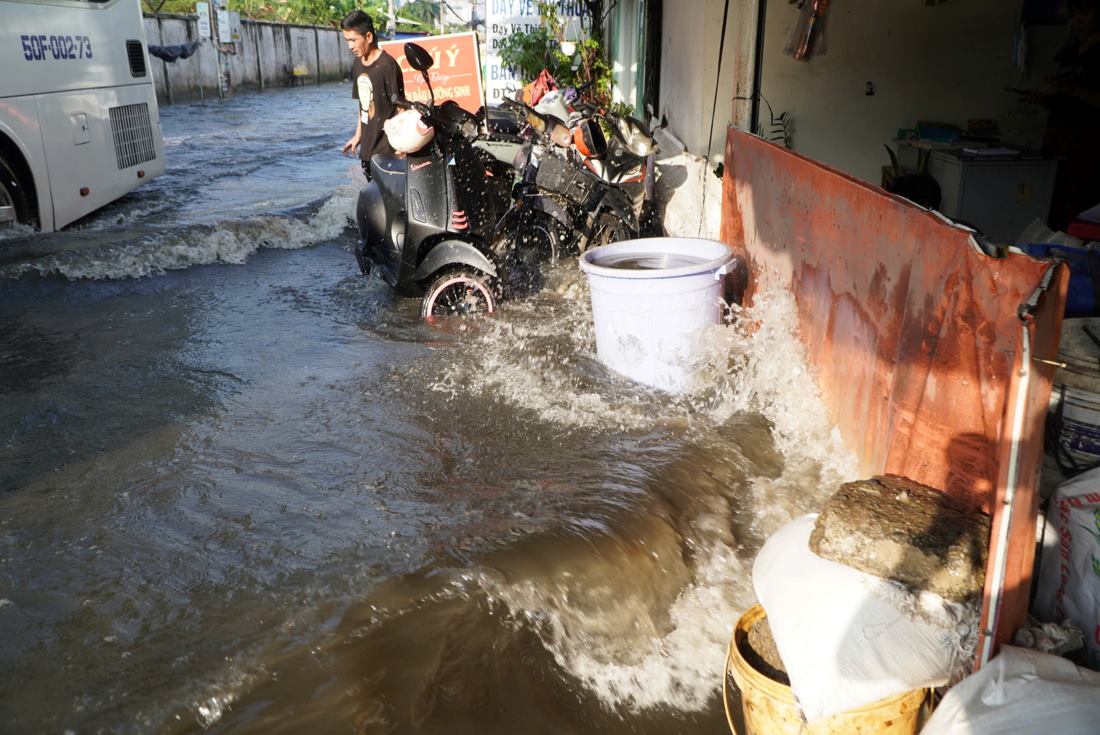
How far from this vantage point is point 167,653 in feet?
8.59

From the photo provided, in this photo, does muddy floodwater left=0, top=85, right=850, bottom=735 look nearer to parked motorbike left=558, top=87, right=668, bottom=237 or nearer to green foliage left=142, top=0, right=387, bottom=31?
parked motorbike left=558, top=87, right=668, bottom=237

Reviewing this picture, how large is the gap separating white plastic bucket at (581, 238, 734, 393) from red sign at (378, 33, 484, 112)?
585 centimetres

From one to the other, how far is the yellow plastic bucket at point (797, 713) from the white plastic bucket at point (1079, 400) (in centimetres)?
84

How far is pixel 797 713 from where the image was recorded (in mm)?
2203

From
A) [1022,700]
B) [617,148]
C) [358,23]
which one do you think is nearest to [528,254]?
[617,148]

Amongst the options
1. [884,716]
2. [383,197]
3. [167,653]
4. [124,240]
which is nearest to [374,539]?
[167,653]

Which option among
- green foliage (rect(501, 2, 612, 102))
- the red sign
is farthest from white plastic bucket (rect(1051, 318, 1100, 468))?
green foliage (rect(501, 2, 612, 102))

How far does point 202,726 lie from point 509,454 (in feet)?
6.48

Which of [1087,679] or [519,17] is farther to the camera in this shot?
[519,17]

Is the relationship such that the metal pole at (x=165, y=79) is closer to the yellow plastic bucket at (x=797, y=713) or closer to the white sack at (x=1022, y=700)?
the yellow plastic bucket at (x=797, y=713)

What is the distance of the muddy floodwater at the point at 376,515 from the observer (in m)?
2.58

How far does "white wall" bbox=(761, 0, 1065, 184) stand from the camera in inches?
295

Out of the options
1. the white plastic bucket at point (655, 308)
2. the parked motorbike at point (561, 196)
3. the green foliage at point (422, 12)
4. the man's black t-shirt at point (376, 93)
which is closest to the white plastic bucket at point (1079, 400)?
the white plastic bucket at point (655, 308)

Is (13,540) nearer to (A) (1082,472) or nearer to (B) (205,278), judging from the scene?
(A) (1082,472)
